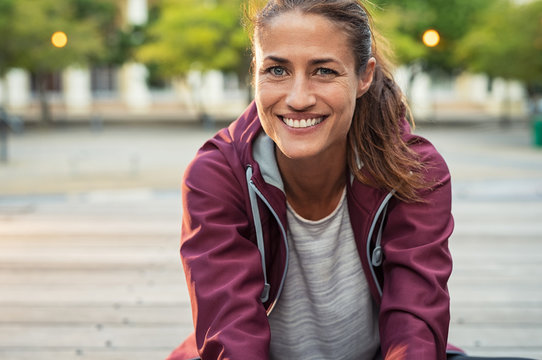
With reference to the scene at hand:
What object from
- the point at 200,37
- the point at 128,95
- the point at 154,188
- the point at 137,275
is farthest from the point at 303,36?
the point at 128,95

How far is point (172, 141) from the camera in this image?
2362 cm

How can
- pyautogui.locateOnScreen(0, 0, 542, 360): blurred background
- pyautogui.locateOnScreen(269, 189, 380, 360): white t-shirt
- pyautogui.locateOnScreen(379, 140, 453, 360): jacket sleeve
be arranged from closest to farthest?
pyautogui.locateOnScreen(379, 140, 453, 360): jacket sleeve < pyautogui.locateOnScreen(269, 189, 380, 360): white t-shirt < pyautogui.locateOnScreen(0, 0, 542, 360): blurred background

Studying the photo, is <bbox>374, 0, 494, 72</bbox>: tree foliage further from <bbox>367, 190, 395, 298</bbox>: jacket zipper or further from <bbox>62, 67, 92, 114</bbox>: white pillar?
<bbox>367, 190, 395, 298</bbox>: jacket zipper

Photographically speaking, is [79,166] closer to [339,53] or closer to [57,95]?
[339,53]

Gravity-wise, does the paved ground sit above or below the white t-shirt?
below

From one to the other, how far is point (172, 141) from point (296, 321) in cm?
2195

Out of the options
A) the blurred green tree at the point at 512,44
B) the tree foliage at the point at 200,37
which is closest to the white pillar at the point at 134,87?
the tree foliage at the point at 200,37

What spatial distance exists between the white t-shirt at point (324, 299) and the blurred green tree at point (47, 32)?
25203 millimetres

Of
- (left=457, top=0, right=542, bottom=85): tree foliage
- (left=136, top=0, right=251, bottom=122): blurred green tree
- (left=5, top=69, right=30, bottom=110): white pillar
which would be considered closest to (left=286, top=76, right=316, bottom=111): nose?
(left=457, top=0, right=542, bottom=85): tree foliage

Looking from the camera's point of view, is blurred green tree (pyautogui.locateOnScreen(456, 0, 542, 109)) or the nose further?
blurred green tree (pyautogui.locateOnScreen(456, 0, 542, 109))

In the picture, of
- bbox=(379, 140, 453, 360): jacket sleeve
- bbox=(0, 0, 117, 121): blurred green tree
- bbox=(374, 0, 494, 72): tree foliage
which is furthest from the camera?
bbox=(374, 0, 494, 72): tree foliage

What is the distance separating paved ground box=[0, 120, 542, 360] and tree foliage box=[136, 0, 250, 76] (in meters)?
20.3

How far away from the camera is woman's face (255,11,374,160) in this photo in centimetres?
169

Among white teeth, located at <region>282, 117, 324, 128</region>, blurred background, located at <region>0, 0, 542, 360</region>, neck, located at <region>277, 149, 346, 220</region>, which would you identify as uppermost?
white teeth, located at <region>282, 117, 324, 128</region>
